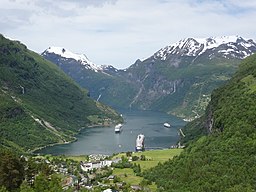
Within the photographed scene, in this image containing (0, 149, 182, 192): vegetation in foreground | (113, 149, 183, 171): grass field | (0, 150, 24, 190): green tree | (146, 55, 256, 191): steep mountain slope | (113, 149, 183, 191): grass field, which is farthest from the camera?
(113, 149, 183, 171): grass field

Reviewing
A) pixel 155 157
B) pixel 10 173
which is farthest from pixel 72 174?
pixel 10 173

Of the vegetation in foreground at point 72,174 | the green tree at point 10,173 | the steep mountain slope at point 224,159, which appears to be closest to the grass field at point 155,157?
the vegetation in foreground at point 72,174

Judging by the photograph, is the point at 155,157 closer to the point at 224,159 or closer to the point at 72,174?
the point at 72,174

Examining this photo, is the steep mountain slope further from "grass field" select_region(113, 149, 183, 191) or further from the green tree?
the green tree

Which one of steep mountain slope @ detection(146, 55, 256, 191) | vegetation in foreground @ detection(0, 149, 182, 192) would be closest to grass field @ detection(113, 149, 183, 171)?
vegetation in foreground @ detection(0, 149, 182, 192)

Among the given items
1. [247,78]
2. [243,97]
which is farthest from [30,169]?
[247,78]

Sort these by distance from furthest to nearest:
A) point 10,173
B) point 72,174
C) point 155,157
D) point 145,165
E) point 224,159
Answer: point 155,157, point 145,165, point 72,174, point 224,159, point 10,173

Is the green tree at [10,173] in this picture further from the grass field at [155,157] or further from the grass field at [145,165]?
the grass field at [155,157]

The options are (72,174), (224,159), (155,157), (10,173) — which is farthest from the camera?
(155,157)
